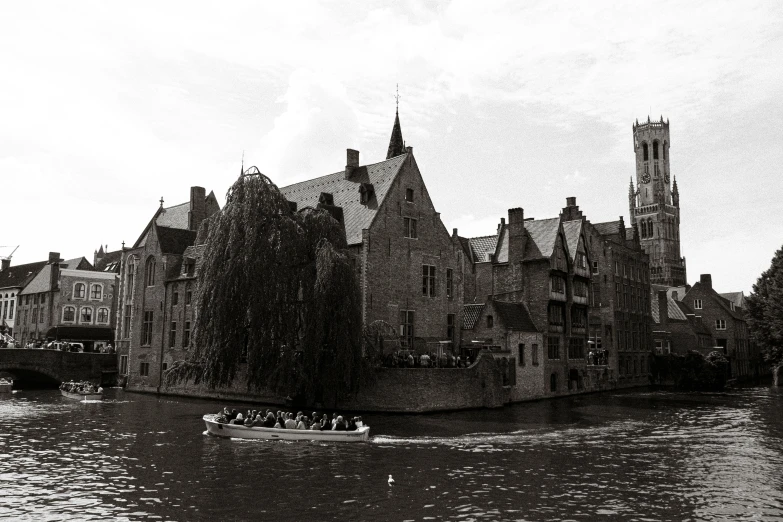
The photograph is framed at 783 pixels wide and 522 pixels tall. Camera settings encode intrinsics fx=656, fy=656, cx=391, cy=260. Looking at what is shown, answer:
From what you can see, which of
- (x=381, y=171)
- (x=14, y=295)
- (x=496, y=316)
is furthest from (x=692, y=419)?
(x=14, y=295)

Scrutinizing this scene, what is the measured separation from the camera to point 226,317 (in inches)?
1410

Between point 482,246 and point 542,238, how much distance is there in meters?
6.58

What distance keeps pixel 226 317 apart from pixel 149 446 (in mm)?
10354

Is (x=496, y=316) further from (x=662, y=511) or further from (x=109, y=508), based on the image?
(x=109, y=508)

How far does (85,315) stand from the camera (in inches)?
3002

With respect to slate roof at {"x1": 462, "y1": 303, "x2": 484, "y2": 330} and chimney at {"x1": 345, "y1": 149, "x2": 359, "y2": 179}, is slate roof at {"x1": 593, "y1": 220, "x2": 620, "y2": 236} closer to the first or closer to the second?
slate roof at {"x1": 462, "y1": 303, "x2": 484, "y2": 330}

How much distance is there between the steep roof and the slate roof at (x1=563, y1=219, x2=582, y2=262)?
3531mm

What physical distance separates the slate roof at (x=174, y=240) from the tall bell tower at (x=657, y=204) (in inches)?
4717

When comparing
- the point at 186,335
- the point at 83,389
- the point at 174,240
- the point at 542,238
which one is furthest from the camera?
the point at 174,240

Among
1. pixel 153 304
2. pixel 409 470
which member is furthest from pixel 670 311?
pixel 409 470

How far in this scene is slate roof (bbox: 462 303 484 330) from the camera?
5038 centimetres

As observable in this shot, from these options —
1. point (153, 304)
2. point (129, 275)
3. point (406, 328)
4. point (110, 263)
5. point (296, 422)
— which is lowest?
point (296, 422)

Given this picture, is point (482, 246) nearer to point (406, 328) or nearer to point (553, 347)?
point (553, 347)

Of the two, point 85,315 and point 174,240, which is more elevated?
point 174,240
